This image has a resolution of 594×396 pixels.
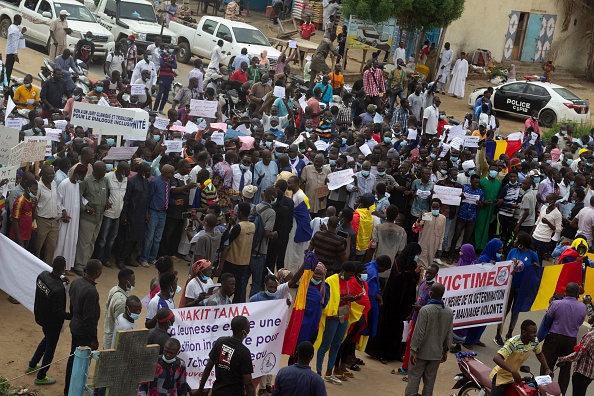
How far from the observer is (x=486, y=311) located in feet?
43.3

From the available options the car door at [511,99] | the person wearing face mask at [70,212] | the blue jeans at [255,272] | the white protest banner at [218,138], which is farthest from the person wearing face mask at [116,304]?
the car door at [511,99]

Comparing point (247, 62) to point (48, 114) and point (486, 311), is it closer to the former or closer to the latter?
point (48, 114)

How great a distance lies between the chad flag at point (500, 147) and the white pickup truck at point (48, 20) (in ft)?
36.9

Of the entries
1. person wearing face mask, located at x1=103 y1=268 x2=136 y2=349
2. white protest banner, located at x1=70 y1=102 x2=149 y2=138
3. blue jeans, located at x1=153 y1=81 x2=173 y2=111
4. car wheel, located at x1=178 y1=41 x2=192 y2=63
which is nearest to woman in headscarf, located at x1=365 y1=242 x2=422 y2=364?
person wearing face mask, located at x1=103 y1=268 x2=136 y2=349

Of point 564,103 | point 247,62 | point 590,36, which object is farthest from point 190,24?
point 590,36

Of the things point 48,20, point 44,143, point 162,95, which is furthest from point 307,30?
point 44,143

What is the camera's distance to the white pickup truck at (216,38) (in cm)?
2796

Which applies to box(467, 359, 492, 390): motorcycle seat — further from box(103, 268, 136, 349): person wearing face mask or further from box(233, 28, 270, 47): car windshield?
box(233, 28, 270, 47): car windshield

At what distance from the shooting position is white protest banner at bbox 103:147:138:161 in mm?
14074

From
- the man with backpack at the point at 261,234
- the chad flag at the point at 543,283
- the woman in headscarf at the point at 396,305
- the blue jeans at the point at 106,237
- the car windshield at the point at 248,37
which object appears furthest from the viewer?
the car windshield at the point at 248,37

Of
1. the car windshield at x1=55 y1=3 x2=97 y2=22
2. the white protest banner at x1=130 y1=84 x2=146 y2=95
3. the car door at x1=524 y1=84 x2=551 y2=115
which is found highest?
the car windshield at x1=55 y1=3 x2=97 y2=22

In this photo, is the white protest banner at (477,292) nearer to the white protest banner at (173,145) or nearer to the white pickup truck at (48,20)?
the white protest banner at (173,145)

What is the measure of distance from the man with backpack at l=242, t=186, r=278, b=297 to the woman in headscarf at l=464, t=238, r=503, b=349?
9.68 feet

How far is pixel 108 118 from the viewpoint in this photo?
1502cm
